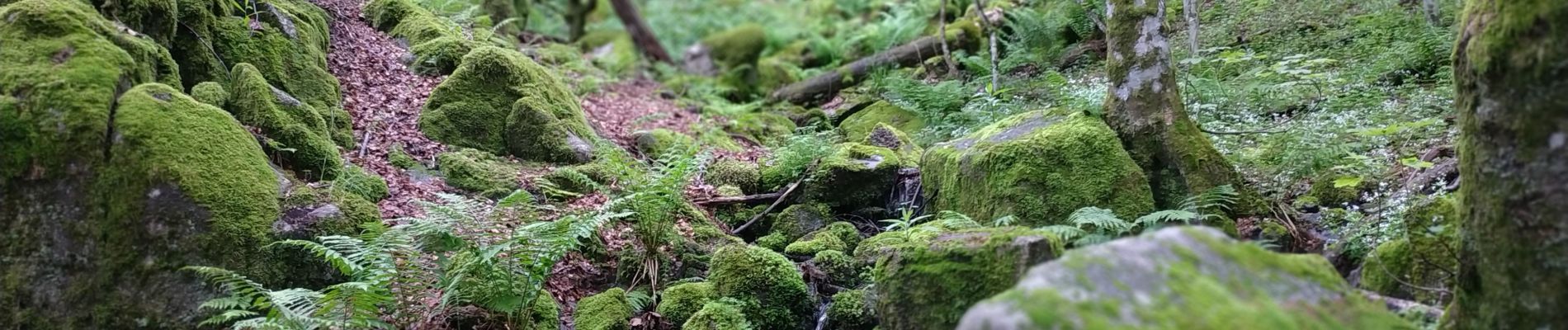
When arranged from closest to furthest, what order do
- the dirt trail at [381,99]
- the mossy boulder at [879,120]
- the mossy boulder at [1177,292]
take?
the mossy boulder at [1177,292] < the dirt trail at [381,99] < the mossy boulder at [879,120]

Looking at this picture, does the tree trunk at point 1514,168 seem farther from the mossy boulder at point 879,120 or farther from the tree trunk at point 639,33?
the tree trunk at point 639,33

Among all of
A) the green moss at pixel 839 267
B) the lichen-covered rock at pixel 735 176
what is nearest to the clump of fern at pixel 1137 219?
the green moss at pixel 839 267

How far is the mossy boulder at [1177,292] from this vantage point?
8.17 feet

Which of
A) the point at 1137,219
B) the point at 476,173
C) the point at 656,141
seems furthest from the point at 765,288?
the point at 656,141

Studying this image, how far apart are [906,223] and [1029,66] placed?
469 centimetres

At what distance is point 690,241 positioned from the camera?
21.2ft

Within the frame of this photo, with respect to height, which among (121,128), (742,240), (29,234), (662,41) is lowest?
(662,41)

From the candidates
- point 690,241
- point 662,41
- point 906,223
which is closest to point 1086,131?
point 906,223

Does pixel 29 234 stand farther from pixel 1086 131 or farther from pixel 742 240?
pixel 1086 131

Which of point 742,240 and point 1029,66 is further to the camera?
point 1029,66

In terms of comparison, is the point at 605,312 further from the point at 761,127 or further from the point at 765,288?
the point at 761,127

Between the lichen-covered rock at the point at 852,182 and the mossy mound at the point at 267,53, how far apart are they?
367 centimetres

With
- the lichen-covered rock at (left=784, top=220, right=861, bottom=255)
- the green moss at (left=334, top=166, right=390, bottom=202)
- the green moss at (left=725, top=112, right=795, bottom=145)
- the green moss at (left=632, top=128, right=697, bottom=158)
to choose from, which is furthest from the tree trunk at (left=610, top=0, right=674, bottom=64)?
the lichen-covered rock at (left=784, top=220, right=861, bottom=255)

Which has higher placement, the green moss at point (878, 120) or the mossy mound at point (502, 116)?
the mossy mound at point (502, 116)
